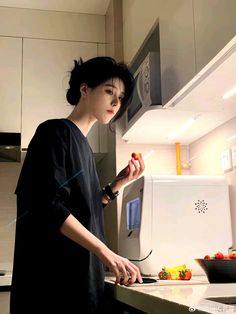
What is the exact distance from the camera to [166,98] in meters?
1.68

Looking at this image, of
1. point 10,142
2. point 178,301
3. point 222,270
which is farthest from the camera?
point 10,142

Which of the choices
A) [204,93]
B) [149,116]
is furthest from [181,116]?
[204,93]

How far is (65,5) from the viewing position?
2680 mm

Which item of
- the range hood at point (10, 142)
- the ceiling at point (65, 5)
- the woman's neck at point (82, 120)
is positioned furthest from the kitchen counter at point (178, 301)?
the ceiling at point (65, 5)

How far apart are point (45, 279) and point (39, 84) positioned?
1583 millimetres

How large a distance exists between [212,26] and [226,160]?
0.77 m

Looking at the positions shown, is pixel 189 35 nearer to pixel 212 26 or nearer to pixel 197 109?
pixel 212 26

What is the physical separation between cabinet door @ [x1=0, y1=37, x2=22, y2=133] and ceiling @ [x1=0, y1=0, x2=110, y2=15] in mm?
198

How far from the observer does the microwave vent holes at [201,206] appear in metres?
1.84

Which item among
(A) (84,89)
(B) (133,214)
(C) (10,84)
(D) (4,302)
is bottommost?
(D) (4,302)

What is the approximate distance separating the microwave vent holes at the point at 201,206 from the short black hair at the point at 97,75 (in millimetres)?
517

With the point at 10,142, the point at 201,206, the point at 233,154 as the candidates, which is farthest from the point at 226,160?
the point at 10,142

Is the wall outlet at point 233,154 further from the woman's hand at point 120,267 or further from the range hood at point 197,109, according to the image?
the woman's hand at point 120,267

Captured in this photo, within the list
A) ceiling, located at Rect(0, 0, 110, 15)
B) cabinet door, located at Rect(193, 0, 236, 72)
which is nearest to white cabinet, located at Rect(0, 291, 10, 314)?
cabinet door, located at Rect(193, 0, 236, 72)
